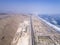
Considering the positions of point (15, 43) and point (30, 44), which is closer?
point (30, 44)

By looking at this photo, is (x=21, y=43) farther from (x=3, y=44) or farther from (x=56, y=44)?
(x=56, y=44)

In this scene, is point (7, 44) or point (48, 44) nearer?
point (7, 44)

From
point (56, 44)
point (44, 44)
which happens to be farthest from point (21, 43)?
point (56, 44)

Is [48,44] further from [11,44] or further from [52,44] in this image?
[11,44]

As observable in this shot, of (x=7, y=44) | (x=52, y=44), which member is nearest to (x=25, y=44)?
(x=7, y=44)

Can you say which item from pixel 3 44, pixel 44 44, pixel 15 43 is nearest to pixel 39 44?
pixel 44 44

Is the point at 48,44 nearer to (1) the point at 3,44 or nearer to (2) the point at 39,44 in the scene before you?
(2) the point at 39,44

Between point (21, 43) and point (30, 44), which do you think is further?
point (21, 43)
